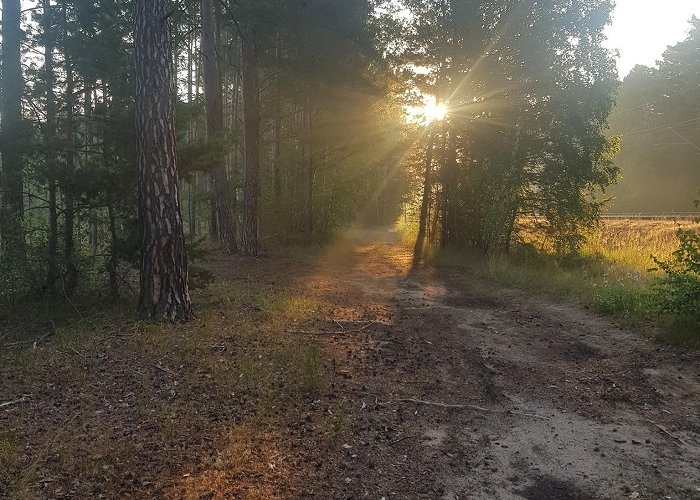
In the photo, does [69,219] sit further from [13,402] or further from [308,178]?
[308,178]

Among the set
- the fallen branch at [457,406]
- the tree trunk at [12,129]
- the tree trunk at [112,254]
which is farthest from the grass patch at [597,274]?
the tree trunk at [12,129]

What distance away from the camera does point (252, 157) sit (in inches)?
637

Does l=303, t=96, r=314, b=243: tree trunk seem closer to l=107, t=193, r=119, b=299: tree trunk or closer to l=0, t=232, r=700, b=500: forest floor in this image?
l=107, t=193, r=119, b=299: tree trunk

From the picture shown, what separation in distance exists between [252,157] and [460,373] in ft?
41.4

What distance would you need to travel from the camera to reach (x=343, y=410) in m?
4.36

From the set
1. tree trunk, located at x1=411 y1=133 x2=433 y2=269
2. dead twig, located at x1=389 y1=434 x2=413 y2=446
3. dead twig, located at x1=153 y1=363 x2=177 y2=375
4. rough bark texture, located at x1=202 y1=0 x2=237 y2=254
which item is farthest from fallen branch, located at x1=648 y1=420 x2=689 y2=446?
tree trunk, located at x1=411 y1=133 x2=433 y2=269

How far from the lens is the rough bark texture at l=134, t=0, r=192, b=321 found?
6.45 m

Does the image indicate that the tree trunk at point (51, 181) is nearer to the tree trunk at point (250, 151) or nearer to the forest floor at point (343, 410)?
the forest floor at point (343, 410)

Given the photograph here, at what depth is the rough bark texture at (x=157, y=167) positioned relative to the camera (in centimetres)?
645

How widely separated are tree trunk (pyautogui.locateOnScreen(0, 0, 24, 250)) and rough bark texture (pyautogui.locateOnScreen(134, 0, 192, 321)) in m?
2.41

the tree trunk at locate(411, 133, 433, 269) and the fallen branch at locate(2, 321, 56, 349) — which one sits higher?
the tree trunk at locate(411, 133, 433, 269)

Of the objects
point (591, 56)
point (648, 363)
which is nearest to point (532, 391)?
point (648, 363)

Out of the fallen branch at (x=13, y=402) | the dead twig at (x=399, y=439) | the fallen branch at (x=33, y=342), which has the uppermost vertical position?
the fallen branch at (x=13, y=402)

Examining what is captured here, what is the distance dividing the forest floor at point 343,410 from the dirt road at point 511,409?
0.07 ft
